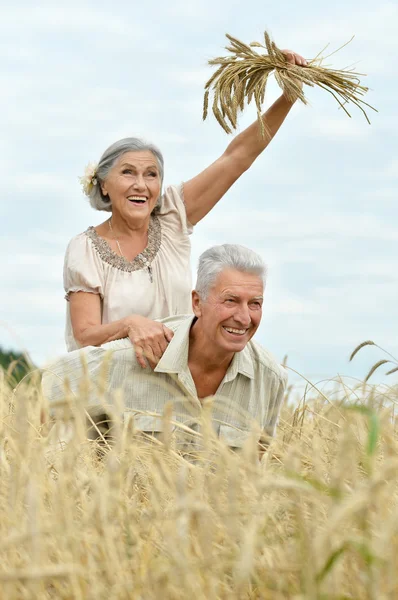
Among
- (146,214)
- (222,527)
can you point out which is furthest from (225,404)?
(222,527)

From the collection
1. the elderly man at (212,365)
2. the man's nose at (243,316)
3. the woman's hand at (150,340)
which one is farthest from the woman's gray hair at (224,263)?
the woman's hand at (150,340)

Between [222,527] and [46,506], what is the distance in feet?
2.37

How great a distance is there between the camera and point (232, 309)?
12.0ft

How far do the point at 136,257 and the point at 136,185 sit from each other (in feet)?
1.26

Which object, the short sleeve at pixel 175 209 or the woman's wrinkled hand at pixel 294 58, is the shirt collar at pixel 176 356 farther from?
the woman's wrinkled hand at pixel 294 58

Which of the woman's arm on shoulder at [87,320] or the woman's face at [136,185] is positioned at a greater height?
the woman's face at [136,185]

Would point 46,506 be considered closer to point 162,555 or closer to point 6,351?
point 162,555

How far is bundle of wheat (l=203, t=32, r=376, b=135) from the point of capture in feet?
14.9

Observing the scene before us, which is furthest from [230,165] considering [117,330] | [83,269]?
[117,330]

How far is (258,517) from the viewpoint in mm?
1968

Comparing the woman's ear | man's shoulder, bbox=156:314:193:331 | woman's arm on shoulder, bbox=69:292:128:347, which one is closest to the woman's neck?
the woman's ear

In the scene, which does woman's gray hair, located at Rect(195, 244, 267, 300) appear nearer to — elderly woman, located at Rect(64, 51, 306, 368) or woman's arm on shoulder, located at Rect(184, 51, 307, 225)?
elderly woman, located at Rect(64, 51, 306, 368)

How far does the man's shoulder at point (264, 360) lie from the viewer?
407 cm

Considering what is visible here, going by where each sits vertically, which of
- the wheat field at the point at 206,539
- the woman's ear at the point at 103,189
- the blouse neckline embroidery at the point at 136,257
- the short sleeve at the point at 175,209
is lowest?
the wheat field at the point at 206,539
